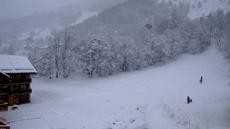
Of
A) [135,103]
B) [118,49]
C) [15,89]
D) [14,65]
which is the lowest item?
[135,103]

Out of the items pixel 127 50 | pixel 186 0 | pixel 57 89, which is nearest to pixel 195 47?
pixel 127 50

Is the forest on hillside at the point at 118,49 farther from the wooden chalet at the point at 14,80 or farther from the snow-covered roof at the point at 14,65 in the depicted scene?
the wooden chalet at the point at 14,80

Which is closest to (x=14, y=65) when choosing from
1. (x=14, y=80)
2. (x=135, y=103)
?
(x=14, y=80)

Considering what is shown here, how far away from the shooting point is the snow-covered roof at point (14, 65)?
34487mm

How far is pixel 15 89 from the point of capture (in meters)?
36.3

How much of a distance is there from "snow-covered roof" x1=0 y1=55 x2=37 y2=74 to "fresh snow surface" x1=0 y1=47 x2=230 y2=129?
20.4ft

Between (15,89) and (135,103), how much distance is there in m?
20.9

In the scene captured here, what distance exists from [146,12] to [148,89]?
12222cm

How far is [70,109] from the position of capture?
32.7 m

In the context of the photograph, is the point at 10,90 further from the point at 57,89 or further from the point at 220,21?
the point at 220,21

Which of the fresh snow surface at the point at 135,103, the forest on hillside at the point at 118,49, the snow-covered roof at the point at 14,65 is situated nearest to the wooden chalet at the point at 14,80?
the snow-covered roof at the point at 14,65

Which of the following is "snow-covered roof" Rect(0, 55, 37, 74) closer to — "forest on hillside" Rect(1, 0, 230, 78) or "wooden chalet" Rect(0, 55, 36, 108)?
"wooden chalet" Rect(0, 55, 36, 108)

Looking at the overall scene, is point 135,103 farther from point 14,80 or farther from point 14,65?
point 14,65

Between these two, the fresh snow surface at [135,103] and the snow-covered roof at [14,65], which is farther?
the snow-covered roof at [14,65]
